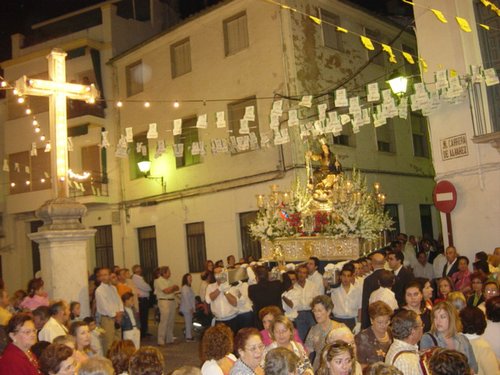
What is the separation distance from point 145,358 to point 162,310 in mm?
9137

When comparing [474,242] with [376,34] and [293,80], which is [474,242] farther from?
[376,34]

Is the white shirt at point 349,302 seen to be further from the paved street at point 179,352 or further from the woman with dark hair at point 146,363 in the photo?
the woman with dark hair at point 146,363

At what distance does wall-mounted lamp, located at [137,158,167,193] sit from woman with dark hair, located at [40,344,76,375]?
15.4 meters

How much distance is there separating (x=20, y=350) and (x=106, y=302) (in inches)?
174

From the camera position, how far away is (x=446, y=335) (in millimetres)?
5238

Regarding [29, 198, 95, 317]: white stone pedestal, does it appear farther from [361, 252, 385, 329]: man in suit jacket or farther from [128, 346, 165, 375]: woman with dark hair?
[128, 346, 165, 375]: woman with dark hair

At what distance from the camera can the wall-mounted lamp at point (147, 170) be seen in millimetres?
19797

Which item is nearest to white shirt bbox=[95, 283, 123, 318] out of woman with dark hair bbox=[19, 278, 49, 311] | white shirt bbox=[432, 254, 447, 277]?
woman with dark hair bbox=[19, 278, 49, 311]

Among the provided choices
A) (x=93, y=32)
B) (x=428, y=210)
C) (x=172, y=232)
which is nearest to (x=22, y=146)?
(x=93, y=32)

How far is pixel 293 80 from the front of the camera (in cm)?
1670

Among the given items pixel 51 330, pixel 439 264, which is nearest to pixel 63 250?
pixel 51 330

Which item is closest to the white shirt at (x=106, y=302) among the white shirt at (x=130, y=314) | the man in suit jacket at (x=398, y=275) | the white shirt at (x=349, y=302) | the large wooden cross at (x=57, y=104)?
the white shirt at (x=130, y=314)

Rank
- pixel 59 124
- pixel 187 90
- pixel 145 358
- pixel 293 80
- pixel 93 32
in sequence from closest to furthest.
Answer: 1. pixel 145 358
2. pixel 59 124
3. pixel 293 80
4. pixel 187 90
5. pixel 93 32

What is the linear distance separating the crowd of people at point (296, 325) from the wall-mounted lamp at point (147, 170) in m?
7.45
